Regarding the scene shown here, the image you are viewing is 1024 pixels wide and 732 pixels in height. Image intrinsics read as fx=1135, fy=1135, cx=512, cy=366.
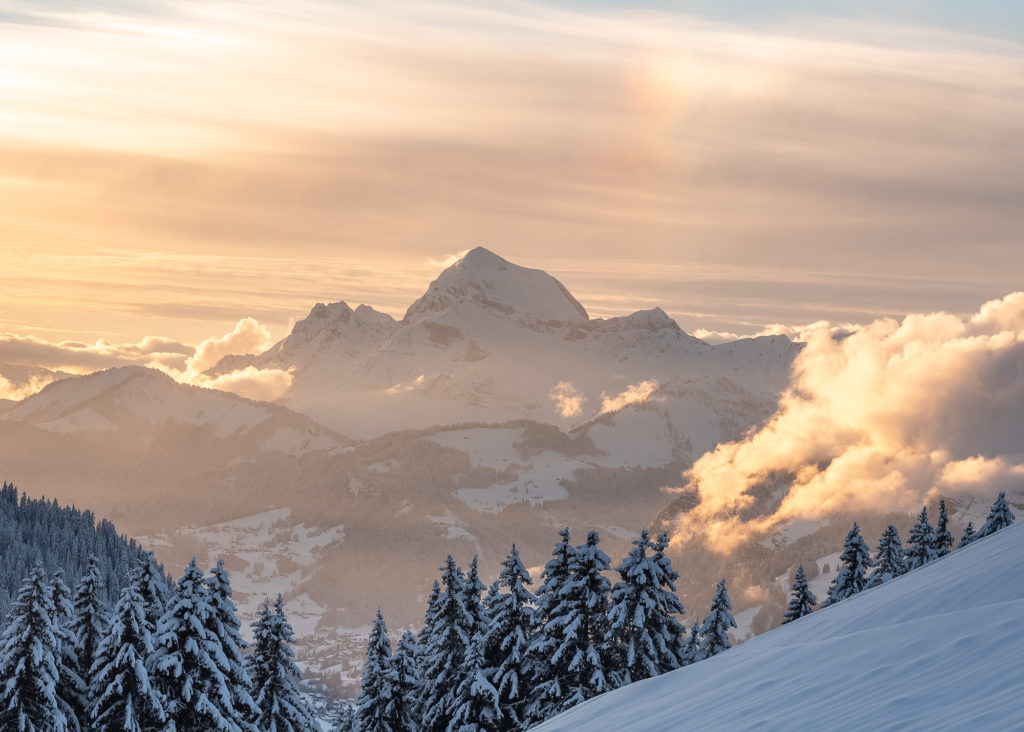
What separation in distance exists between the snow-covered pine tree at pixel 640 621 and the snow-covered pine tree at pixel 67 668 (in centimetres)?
2104

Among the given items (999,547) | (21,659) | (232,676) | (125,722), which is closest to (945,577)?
(999,547)

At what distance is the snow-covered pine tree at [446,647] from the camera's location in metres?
47.5

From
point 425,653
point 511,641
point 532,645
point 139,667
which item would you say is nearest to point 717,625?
point 425,653

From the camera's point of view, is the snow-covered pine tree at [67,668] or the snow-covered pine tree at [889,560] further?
the snow-covered pine tree at [889,560]

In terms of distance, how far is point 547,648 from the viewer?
4353 cm

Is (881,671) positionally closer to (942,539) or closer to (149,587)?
(149,587)

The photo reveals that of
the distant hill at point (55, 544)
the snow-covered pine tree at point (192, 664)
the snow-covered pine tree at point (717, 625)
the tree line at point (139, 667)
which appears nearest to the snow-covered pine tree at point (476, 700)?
the tree line at point (139, 667)

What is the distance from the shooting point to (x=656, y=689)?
101 ft

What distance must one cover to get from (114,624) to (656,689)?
22195 millimetres

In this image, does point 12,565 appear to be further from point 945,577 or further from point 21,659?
point 945,577

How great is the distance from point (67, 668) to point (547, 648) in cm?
1898

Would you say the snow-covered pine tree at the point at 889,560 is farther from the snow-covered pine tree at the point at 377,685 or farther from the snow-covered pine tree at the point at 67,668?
the snow-covered pine tree at the point at 67,668

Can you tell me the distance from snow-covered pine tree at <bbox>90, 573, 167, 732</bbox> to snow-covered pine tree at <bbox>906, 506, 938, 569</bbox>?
4276 centimetres

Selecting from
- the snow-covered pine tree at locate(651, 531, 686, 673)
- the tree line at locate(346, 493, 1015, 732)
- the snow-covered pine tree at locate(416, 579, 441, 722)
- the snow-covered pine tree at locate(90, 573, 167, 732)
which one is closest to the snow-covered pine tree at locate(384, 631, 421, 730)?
the tree line at locate(346, 493, 1015, 732)
